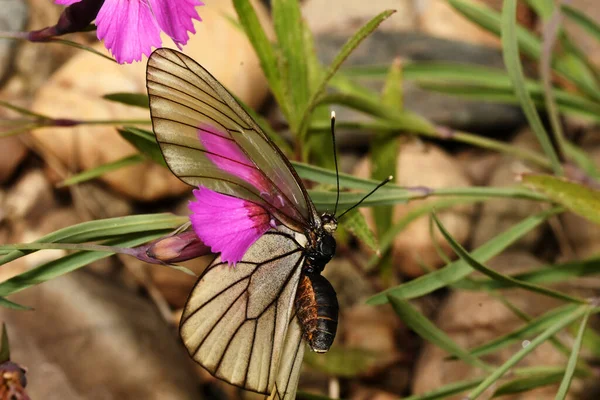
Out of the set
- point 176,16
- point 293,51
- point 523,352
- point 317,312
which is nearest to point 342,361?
point 523,352

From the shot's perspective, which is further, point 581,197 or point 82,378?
point 82,378

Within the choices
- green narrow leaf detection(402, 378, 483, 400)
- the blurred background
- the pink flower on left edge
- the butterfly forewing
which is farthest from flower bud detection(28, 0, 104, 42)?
green narrow leaf detection(402, 378, 483, 400)

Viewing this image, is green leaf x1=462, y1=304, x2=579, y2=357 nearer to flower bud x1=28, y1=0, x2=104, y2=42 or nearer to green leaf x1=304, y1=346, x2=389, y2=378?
green leaf x1=304, y1=346, x2=389, y2=378

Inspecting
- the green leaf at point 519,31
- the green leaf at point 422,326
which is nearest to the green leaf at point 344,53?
the green leaf at point 422,326

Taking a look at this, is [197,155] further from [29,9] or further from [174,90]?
[29,9]

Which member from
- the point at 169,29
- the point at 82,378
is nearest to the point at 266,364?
the point at 169,29

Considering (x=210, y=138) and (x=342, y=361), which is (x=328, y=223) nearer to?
(x=210, y=138)
